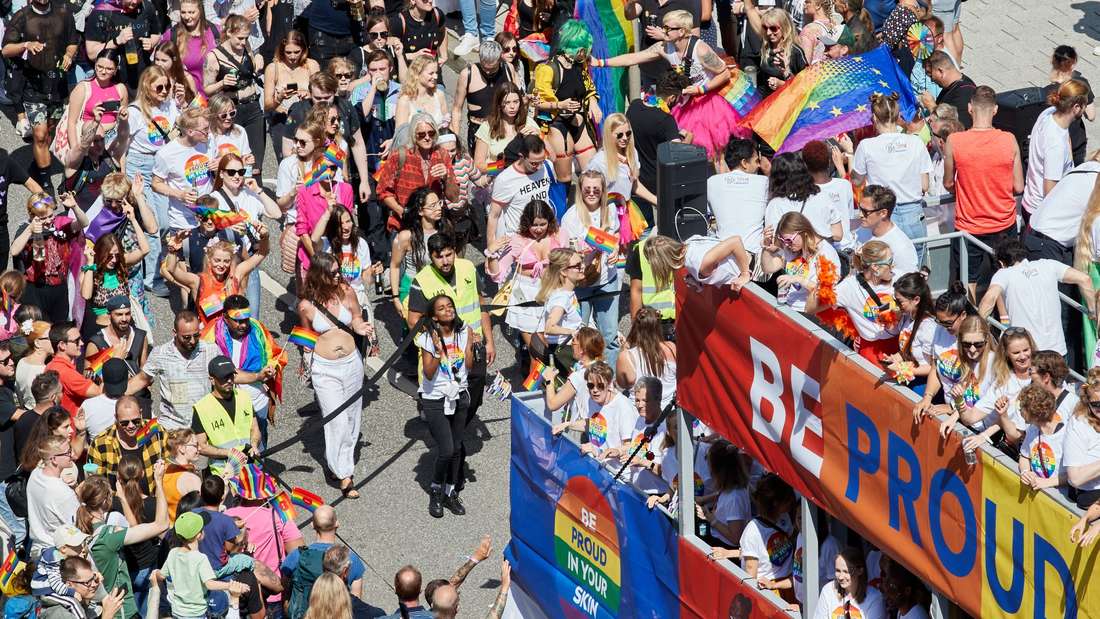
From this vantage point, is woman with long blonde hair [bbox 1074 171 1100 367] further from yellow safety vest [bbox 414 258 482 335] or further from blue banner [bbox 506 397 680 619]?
yellow safety vest [bbox 414 258 482 335]

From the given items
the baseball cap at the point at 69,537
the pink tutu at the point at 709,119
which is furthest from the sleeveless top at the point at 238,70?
the baseball cap at the point at 69,537

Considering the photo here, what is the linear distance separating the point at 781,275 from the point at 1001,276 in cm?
162

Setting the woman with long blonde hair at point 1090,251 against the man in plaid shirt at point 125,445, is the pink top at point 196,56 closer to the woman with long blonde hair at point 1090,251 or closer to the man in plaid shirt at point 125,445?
the man in plaid shirt at point 125,445

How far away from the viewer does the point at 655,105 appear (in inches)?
597

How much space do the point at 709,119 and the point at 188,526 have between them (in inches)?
226

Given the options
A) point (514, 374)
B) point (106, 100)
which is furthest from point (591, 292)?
point (106, 100)

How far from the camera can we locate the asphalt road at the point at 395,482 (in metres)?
13.9

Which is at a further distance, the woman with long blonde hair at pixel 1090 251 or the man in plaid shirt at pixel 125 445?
the man in plaid shirt at pixel 125 445

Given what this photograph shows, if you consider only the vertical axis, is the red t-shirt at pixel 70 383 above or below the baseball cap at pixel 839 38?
below

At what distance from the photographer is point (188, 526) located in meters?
11.6

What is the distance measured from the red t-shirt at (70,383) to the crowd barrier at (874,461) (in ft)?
15.9

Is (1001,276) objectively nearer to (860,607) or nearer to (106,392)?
(860,607)

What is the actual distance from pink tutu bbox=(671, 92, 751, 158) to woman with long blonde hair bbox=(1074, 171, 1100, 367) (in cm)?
380

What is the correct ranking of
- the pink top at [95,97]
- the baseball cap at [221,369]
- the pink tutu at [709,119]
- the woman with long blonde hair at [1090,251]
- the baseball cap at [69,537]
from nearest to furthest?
the baseball cap at [69,537] → the woman with long blonde hair at [1090,251] → the baseball cap at [221,369] → the pink tutu at [709,119] → the pink top at [95,97]
